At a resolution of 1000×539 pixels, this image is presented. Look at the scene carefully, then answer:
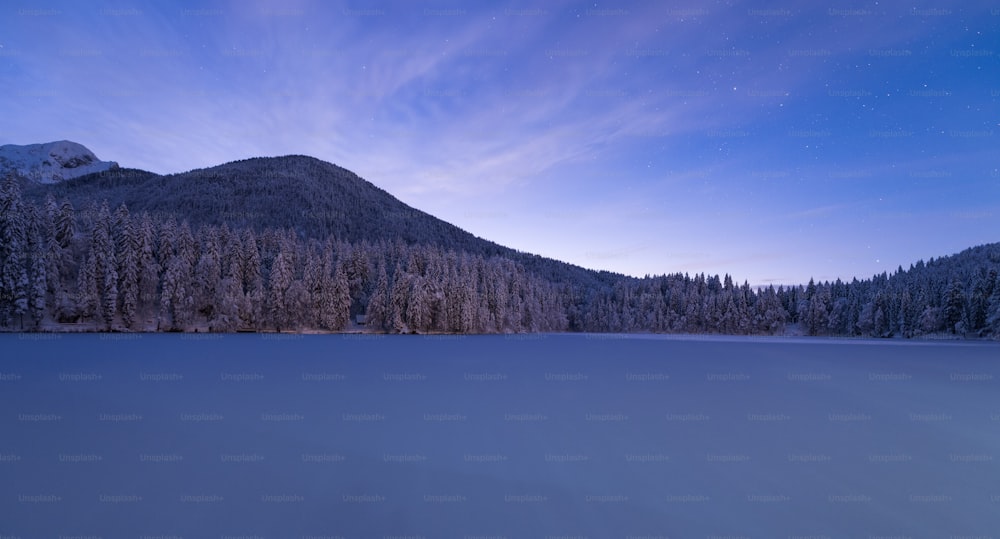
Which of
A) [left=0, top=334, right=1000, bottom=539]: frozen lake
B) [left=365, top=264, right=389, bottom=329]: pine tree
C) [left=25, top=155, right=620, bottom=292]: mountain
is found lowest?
[left=0, top=334, right=1000, bottom=539]: frozen lake

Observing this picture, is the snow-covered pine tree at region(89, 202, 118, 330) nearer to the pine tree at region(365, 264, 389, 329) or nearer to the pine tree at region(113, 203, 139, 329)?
the pine tree at region(113, 203, 139, 329)

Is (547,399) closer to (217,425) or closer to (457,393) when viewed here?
(457,393)

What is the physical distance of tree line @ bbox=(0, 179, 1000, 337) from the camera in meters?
59.9

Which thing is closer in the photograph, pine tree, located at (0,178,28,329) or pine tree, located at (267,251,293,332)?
pine tree, located at (0,178,28,329)

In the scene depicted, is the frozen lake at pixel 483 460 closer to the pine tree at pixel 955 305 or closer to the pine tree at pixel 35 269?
the pine tree at pixel 35 269

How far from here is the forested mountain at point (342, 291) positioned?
60.2m

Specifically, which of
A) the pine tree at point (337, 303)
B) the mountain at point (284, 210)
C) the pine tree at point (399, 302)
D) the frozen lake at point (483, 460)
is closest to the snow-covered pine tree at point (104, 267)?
the pine tree at point (337, 303)

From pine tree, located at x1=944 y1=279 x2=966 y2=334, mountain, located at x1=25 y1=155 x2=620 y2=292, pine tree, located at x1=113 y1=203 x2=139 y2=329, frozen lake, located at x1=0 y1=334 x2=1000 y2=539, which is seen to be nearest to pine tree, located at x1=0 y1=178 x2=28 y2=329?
pine tree, located at x1=113 y1=203 x2=139 y2=329

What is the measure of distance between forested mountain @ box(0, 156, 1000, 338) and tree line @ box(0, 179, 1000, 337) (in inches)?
9.4

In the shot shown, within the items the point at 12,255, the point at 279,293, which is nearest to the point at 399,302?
the point at 279,293

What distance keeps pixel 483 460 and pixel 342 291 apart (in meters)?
71.6

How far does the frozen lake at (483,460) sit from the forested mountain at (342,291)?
4815cm

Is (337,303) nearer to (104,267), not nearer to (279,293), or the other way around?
(279,293)

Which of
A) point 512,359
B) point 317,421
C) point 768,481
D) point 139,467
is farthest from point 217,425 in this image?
point 512,359
